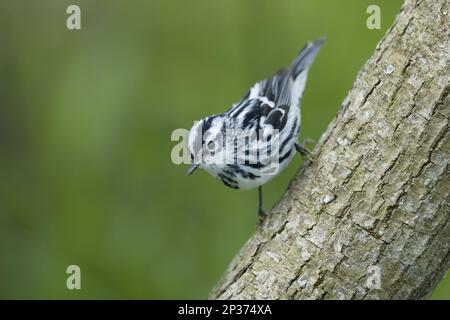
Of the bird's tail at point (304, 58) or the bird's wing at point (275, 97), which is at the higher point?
the bird's tail at point (304, 58)

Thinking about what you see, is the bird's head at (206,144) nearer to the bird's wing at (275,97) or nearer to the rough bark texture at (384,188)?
the bird's wing at (275,97)

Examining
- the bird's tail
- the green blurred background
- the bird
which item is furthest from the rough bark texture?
the green blurred background

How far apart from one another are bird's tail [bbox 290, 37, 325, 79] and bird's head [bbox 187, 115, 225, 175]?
2.91ft

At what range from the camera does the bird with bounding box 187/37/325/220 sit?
121 inches

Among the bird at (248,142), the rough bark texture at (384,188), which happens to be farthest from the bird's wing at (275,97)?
the rough bark texture at (384,188)

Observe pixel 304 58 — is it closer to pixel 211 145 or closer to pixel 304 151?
pixel 304 151

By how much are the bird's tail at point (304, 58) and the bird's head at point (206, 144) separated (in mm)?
886

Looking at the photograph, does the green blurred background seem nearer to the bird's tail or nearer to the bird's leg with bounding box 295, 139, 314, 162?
the bird's tail

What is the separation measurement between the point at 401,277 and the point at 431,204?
1.09 ft

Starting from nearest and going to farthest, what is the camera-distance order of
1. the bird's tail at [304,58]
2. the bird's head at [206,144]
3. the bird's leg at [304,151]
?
the bird's leg at [304,151] → the bird's head at [206,144] → the bird's tail at [304,58]

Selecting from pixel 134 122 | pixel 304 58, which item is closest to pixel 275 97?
pixel 304 58

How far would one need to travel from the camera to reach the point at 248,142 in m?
3.20

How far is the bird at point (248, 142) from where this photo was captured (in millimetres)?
3082
